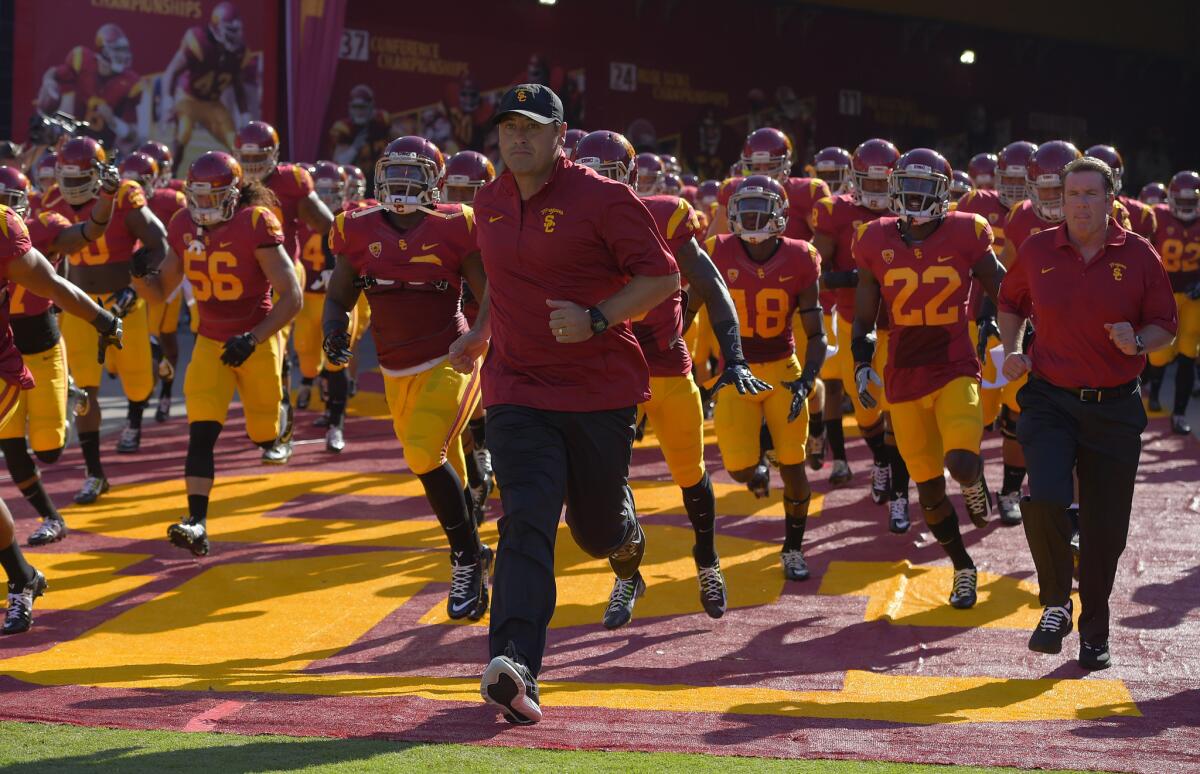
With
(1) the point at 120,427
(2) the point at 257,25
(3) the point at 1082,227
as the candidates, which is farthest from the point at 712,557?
(2) the point at 257,25

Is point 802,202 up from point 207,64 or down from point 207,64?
down

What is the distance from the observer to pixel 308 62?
1925 centimetres

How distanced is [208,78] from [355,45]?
7.61ft

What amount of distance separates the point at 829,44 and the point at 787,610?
21.7m

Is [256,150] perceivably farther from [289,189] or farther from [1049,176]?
[1049,176]

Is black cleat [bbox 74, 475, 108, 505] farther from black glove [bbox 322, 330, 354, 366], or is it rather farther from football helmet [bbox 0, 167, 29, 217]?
black glove [bbox 322, 330, 354, 366]

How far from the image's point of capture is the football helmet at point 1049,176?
722 centimetres

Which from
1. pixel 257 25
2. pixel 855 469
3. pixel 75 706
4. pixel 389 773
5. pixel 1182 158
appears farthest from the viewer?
pixel 1182 158

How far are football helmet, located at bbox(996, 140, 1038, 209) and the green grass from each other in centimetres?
589

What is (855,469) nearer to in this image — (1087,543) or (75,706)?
(1087,543)

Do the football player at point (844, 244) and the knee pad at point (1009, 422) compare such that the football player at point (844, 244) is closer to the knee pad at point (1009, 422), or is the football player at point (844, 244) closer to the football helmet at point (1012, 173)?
the knee pad at point (1009, 422)

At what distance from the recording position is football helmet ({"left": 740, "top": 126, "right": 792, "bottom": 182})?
31.7 feet

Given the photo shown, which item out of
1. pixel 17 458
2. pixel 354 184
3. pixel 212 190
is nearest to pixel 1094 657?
pixel 212 190

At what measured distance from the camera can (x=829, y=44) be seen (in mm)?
26891
